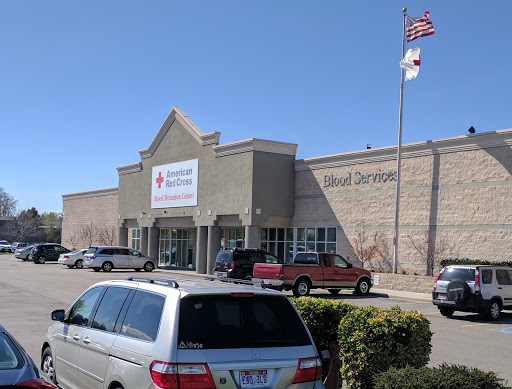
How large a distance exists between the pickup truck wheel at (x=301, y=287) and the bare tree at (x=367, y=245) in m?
8.96

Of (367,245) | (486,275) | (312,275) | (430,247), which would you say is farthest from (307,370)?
(367,245)

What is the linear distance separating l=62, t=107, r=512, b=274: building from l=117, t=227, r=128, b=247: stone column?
0.31 ft

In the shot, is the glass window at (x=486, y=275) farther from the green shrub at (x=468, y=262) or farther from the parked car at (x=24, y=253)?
the parked car at (x=24, y=253)

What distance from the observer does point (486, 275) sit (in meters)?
18.4

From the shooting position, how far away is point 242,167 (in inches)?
1441

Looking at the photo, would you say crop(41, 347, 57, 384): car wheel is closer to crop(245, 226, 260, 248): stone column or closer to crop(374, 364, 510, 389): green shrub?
crop(374, 364, 510, 389): green shrub

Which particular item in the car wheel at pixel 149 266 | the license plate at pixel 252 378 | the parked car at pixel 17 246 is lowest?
the parked car at pixel 17 246

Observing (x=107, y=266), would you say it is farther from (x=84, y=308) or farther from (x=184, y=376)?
(x=184, y=376)

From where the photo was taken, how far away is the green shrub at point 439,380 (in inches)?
202

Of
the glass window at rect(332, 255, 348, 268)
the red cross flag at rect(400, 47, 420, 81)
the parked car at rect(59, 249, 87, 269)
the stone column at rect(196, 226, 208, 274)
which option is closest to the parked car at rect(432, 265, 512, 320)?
the glass window at rect(332, 255, 348, 268)

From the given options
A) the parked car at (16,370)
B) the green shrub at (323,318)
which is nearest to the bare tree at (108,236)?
the green shrub at (323,318)

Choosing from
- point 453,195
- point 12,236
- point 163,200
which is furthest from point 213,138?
point 12,236

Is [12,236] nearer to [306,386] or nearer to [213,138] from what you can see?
[213,138]

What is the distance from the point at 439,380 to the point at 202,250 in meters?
35.5
